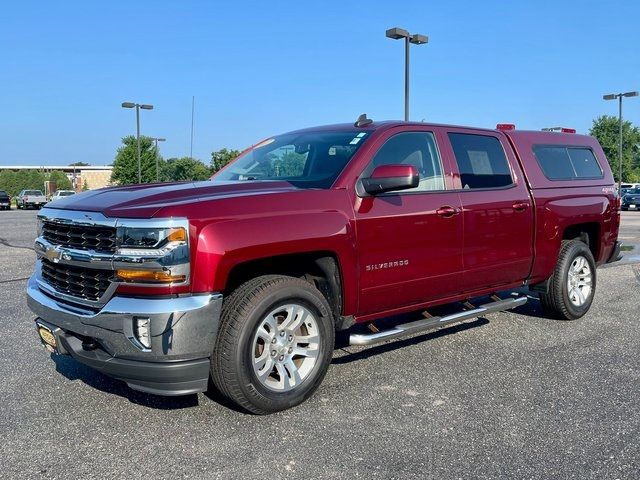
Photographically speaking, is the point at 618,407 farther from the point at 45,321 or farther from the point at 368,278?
the point at 45,321

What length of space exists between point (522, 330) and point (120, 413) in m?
3.86

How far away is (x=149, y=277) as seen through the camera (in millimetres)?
3227

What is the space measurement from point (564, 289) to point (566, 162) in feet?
4.45

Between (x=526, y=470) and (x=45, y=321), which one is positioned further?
(x=45, y=321)

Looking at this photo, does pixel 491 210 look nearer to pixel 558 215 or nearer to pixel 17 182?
pixel 558 215

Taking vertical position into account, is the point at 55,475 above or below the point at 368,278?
below

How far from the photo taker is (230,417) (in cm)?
364

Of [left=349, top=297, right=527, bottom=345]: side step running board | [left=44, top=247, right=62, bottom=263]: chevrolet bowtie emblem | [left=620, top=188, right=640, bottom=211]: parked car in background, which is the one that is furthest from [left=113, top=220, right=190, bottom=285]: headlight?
[left=620, top=188, right=640, bottom=211]: parked car in background

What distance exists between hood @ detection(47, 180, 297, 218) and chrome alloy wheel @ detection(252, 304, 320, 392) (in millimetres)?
817

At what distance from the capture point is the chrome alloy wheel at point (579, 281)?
6.15 metres

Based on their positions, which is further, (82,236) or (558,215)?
(558,215)

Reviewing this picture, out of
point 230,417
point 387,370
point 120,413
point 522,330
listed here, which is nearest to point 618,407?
point 387,370

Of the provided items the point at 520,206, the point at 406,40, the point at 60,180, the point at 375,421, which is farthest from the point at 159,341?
→ the point at 60,180

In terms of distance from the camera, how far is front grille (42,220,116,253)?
3338mm
